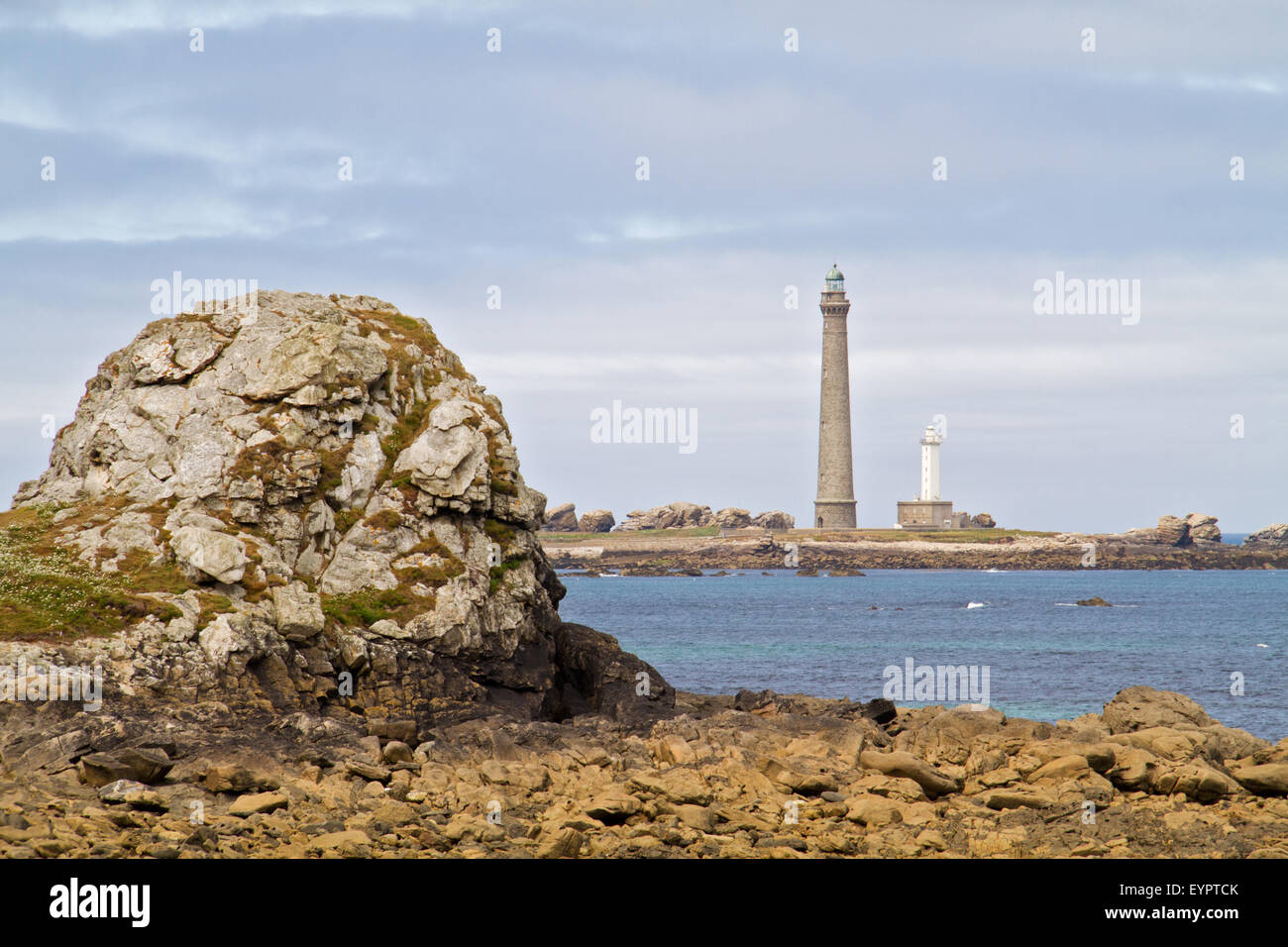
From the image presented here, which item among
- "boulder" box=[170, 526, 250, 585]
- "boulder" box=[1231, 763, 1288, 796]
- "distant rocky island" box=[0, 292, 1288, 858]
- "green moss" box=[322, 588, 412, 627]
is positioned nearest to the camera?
"distant rocky island" box=[0, 292, 1288, 858]

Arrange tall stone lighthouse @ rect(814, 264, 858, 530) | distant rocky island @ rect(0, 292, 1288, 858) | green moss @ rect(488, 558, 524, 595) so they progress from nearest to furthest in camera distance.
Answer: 1. distant rocky island @ rect(0, 292, 1288, 858)
2. green moss @ rect(488, 558, 524, 595)
3. tall stone lighthouse @ rect(814, 264, 858, 530)

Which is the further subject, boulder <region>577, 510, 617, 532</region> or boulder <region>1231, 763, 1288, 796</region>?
boulder <region>577, 510, 617, 532</region>

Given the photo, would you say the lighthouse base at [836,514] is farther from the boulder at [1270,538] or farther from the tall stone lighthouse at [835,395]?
the boulder at [1270,538]

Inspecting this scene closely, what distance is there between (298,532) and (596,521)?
153853mm

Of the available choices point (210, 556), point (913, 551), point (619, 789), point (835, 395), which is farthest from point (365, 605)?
point (913, 551)

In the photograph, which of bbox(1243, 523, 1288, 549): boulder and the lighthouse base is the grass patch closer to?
the lighthouse base

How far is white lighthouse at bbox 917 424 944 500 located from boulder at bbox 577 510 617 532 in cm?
4776

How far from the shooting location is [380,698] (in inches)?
1029

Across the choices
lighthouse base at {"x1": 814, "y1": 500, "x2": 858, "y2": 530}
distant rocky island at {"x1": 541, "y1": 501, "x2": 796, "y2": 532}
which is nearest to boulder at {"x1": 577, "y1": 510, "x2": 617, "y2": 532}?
distant rocky island at {"x1": 541, "y1": 501, "x2": 796, "y2": 532}

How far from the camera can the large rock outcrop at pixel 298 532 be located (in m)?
24.6

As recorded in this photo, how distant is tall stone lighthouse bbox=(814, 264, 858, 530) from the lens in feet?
445

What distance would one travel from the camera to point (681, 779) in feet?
71.1

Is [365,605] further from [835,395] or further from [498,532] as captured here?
[835,395]
